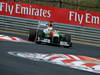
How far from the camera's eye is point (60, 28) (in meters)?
17.7

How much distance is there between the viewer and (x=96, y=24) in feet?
57.1

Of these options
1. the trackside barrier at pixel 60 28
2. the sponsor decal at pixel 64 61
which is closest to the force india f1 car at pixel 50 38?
the trackside barrier at pixel 60 28

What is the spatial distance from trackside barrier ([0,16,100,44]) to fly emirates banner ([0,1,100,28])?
25cm

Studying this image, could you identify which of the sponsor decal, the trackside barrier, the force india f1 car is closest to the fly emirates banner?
the trackside barrier

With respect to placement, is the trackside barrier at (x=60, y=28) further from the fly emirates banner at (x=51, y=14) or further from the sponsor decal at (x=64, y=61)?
the sponsor decal at (x=64, y=61)

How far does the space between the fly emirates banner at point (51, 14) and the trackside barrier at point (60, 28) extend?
0.25 meters

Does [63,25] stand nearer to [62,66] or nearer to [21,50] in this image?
[21,50]

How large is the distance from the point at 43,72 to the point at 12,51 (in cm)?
277

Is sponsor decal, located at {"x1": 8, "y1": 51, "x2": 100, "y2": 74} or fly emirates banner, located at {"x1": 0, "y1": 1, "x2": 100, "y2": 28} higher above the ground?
fly emirates banner, located at {"x1": 0, "y1": 1, "x2": 100, "y2": 28}

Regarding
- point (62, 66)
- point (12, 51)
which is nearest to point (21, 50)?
point (12, 51)

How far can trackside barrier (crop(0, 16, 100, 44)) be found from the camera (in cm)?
1712

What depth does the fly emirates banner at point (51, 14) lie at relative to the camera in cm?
1745

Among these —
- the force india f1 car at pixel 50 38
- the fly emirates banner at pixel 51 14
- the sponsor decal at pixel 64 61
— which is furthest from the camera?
the fly emirates banner at pixel 51 14

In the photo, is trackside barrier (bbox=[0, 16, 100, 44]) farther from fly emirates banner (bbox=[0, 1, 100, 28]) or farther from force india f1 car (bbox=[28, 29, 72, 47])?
force india f1 car (bbox=[28, 29, 72, 47])
